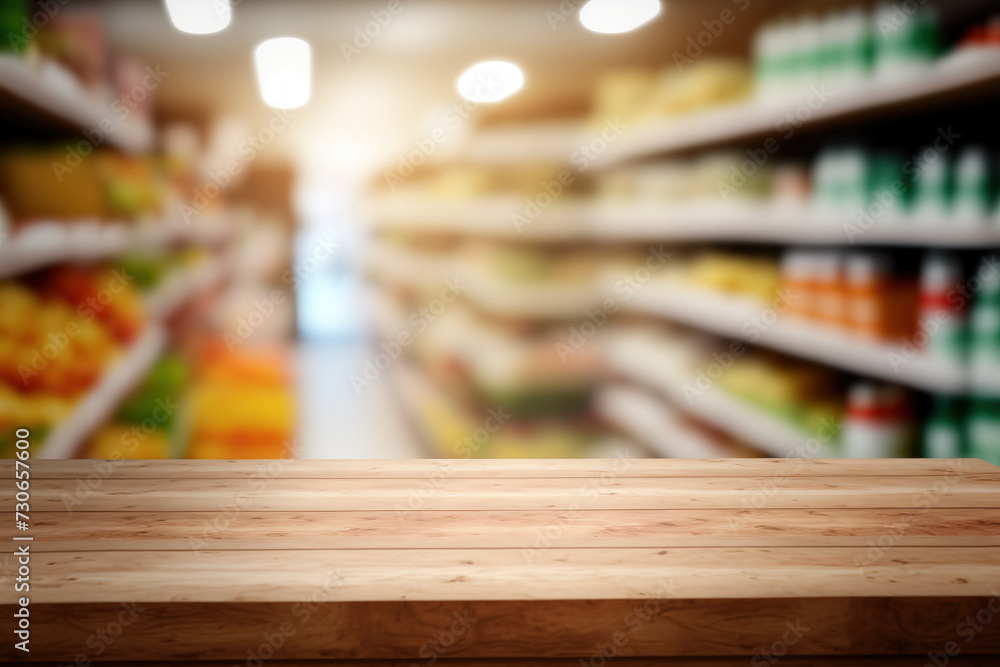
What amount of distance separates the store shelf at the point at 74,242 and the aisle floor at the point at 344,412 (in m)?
1.33

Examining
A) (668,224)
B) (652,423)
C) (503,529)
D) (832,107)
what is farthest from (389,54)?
(503,529)

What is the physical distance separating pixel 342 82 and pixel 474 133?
2.42ft

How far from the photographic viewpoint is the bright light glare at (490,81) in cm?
407

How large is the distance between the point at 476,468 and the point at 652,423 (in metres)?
2.51

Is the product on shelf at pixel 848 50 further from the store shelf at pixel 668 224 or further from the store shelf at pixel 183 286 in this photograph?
the store shelf at pixel 183 286

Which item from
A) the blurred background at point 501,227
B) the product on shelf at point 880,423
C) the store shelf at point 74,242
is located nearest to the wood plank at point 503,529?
the store shelf at point 74,242

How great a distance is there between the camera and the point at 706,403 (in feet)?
10.5

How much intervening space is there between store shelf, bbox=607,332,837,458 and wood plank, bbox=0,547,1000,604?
67.0 inches

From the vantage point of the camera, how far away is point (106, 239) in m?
2.32

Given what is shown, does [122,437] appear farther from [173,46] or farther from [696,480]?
[696,480]

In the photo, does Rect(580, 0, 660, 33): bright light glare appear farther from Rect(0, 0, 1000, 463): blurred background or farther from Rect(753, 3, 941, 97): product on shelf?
Rect(753, 3, 941, 97): product on shelf

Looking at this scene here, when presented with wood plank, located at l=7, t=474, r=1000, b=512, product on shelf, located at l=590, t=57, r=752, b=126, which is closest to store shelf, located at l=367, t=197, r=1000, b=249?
product on shelf, located at l=590, t=57, r=752, b=126

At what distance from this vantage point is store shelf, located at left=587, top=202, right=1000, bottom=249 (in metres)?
2.01

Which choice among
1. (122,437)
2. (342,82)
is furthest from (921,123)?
(122,437)
